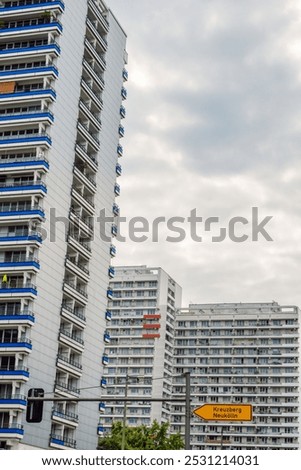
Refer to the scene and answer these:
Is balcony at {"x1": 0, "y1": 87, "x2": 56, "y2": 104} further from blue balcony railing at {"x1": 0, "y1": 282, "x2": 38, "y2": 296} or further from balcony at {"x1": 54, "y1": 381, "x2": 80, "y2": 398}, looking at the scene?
balcony at {"x1": 54, "y1": 381, "x2": 80, "y2": 398}

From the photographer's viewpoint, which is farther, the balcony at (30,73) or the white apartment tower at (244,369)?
the white apartment tower at (244,369)

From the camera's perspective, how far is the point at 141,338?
5969 inches

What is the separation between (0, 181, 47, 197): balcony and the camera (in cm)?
7544

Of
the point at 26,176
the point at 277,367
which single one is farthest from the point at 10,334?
the point at 277,367

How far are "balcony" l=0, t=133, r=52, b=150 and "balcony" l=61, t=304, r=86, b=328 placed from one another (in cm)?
1696

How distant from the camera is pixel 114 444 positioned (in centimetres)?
8225

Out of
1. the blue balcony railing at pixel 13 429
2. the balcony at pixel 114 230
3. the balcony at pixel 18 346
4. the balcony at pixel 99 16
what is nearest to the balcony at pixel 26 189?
the balcony at pixel 18 346

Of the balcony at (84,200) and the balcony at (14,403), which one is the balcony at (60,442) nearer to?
Result: the balcony at (14,403)

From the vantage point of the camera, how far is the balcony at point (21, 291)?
71875 mm

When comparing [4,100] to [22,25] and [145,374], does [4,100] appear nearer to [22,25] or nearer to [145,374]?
[22,25]

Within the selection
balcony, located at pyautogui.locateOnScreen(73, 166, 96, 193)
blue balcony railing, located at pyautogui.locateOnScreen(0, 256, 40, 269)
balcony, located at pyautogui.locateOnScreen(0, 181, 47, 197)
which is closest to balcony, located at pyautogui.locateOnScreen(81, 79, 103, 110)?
balcony, located at pyautogui.locateOnScreen(73, 166, 96, 193)

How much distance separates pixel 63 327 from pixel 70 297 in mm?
3235

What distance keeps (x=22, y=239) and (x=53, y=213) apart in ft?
16.0

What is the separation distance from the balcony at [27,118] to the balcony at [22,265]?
14.4 meters
